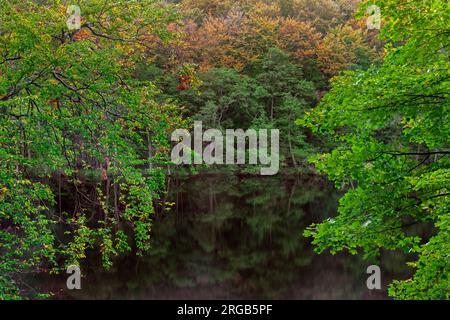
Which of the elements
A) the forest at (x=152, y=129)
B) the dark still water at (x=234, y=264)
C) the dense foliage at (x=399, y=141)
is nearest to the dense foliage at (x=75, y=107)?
the forest at (x=152, y=129)

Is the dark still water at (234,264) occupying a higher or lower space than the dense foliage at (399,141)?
lower

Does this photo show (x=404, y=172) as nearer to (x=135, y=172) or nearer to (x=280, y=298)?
(x=135, y=172)

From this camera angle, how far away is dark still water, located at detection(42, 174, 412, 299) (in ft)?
42.9

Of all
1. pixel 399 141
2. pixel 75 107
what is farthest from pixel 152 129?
pixel 399 141

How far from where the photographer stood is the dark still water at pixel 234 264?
1308 cm

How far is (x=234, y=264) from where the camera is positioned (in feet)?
51.4

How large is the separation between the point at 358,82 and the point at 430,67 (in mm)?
841

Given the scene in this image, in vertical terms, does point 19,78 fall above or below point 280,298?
above

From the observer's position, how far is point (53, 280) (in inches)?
495

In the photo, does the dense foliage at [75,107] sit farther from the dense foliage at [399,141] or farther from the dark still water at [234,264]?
the dark still water at [234,264]

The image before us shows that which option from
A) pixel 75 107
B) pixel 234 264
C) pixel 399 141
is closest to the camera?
pixel 399 141

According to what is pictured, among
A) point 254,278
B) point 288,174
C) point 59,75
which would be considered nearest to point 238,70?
point 288,174

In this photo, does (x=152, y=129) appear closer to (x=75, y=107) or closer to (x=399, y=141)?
(x=75, y=107)
